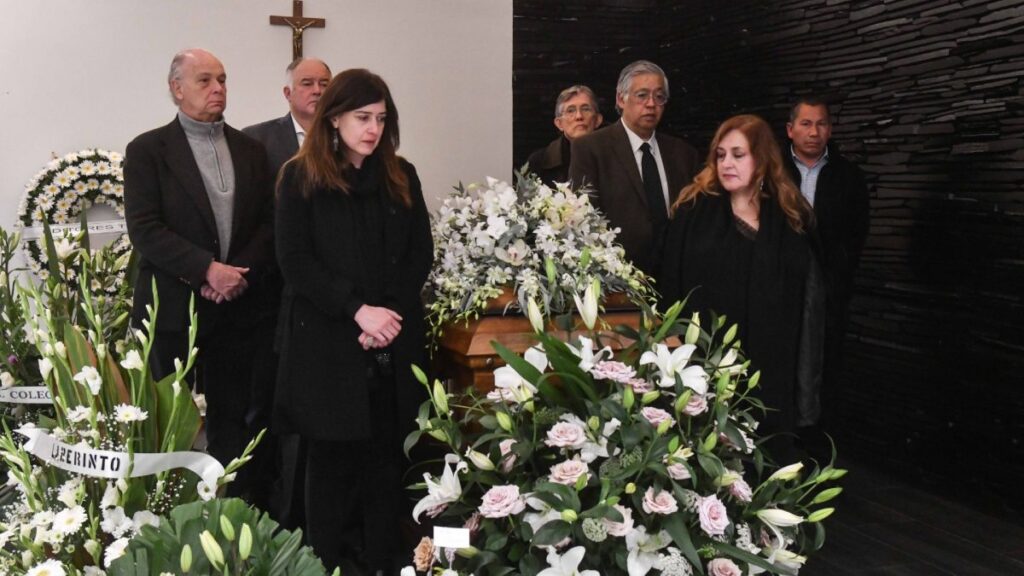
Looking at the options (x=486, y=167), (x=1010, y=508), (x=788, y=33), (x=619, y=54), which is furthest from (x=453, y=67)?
(x=1010, y=508)

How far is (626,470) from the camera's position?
1428mm

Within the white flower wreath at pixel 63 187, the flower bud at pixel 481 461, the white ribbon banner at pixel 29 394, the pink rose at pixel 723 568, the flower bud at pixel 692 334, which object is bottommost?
the pink rose at pixel 723 568

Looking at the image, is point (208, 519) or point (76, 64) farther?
point (76, 64)

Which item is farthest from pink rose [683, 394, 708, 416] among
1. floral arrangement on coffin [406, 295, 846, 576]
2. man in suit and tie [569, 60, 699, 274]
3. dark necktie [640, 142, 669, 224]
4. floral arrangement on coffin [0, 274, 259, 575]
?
dark necktie [640, 142, 669, 224]

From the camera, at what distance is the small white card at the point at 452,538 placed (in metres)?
1.41

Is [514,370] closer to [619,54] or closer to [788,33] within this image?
[788,33]

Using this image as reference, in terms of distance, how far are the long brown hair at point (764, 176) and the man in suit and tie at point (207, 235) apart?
4.76 feet

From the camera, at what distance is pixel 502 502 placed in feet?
4.69

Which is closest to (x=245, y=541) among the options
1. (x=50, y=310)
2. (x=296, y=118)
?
(x=50, y=310)

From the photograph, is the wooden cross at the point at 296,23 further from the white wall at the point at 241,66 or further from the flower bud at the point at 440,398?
the flower bud at the point at 440,398

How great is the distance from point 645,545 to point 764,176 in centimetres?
226

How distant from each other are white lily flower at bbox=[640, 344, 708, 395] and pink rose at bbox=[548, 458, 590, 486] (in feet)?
0.65

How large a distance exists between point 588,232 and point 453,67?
2766mm

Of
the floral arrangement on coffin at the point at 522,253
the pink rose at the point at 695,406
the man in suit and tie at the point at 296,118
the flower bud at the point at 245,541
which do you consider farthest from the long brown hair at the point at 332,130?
the flower bud at the point at 245,541
